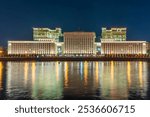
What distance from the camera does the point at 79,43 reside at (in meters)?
113

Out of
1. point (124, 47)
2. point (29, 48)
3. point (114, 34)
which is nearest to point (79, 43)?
point (124, 47)

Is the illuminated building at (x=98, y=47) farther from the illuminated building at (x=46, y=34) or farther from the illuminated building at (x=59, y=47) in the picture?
the illuminated building at (x=46, y=34)

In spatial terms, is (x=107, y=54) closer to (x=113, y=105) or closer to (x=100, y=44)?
(x=100, y=44)

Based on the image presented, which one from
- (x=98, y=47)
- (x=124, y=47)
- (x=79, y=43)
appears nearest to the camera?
(x=79, y=43)

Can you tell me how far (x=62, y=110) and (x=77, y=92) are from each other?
27.2ft

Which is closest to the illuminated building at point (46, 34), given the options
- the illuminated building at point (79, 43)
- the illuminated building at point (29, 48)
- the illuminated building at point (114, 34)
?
the illuminated building at point (29, 48)

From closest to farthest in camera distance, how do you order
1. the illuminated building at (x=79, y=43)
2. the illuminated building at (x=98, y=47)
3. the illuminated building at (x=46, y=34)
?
the illuminated building at (x=79, y=43), the illuminated building at (x=98, y=47), the illuminated building at (x=46, y=34)

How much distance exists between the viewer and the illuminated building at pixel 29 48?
115256mm

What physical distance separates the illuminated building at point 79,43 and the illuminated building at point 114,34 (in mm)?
11215

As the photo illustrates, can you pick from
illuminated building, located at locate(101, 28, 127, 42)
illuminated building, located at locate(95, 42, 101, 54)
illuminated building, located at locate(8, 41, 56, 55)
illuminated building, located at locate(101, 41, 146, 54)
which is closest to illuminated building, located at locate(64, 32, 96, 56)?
illuminated building, located at locate(95, 42, 101, 54)

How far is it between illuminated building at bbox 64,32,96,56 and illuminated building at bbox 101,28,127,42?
11215 mm

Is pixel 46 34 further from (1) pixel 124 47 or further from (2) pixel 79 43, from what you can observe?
(1) pixel 124 47

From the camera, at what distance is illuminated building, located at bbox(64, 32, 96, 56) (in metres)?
113

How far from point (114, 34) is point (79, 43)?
1754cm
